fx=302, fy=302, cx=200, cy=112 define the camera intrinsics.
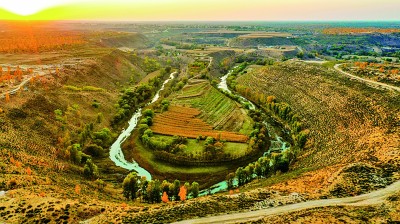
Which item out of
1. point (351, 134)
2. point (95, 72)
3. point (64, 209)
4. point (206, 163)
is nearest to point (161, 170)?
point (206, 163)

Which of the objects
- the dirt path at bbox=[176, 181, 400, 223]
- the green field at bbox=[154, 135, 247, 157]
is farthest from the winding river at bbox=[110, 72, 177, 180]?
the dirt path at bbox=[176, 181, 400, 223]

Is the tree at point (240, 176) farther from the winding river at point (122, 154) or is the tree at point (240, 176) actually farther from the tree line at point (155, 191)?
the winding river at point (122, 154)

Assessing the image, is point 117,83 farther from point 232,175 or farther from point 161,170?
point 232,175

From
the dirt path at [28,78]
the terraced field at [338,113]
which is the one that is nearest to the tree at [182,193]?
the terraced field at [338,113]

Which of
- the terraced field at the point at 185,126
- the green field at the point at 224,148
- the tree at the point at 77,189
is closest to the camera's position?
the tree at the point at 77,189

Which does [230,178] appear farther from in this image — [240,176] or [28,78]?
[28,78]

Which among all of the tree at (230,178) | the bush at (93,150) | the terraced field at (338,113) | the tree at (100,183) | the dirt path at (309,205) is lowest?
the tree at (230,178)

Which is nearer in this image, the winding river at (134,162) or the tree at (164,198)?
the tree at (164,198)
